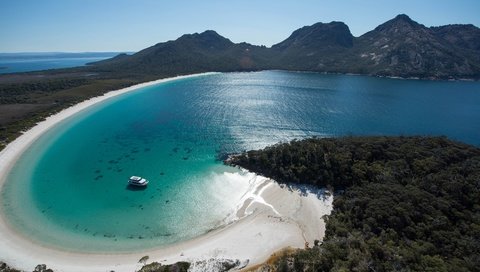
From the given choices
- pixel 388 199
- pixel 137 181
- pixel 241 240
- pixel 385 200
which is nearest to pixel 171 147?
pixel 137 181

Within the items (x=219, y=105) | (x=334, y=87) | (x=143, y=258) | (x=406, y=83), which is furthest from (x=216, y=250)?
(x=406, y=83)

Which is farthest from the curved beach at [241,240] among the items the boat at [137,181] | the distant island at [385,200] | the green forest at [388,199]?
the boat at [137,181]

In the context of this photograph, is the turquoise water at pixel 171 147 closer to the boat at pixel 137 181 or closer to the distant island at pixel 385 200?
the boat at pixel 137 181

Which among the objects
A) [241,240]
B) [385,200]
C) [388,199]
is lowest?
[241,240]

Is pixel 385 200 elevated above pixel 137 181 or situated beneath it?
elevated above

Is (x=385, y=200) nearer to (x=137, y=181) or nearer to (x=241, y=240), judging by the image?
(x=241, y=240)

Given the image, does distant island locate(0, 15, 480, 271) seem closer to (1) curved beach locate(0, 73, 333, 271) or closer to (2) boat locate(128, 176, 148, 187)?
(1) curved beach locate(0, 73, 333, 271)

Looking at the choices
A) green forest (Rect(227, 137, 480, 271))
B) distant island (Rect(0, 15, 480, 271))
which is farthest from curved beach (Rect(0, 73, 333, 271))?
green forest (Rect(227, 137, 480, 271))
